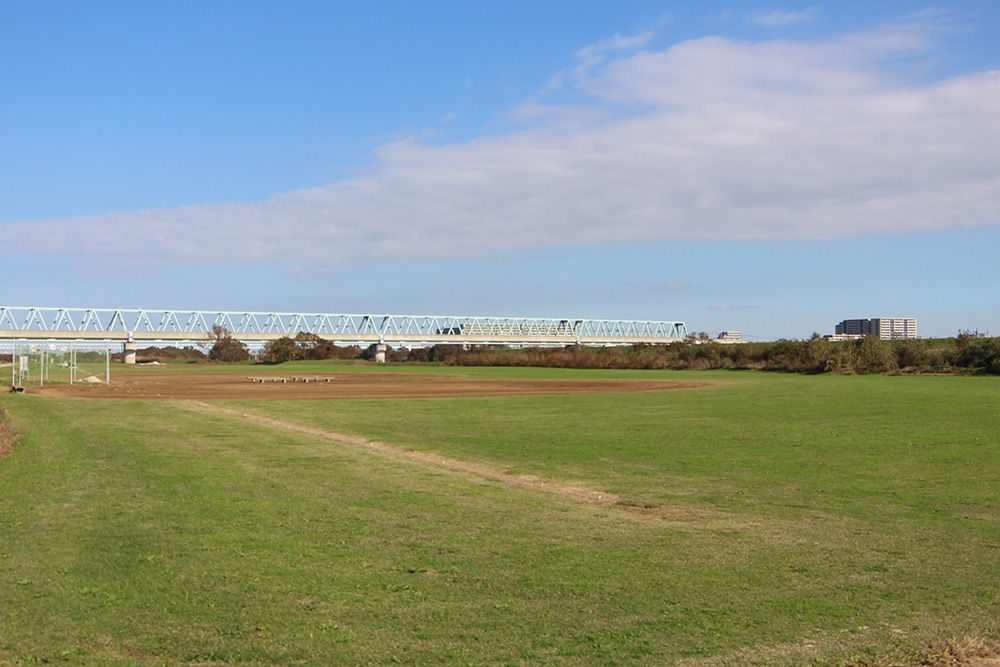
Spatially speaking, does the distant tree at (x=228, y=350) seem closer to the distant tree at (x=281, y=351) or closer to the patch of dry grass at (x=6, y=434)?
the distant tree at (x=281, y=351)

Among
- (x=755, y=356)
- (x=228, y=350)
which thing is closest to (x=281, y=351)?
(x=228, y=350)

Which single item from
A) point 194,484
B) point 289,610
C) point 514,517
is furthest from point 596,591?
point 194,484

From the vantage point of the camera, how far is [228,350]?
154 m

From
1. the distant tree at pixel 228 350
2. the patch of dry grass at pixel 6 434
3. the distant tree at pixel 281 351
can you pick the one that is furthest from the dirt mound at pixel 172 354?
the patch of dry grass at pixel 6 434

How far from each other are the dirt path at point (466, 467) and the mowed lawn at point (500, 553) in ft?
1.25

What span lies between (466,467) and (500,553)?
8.36m

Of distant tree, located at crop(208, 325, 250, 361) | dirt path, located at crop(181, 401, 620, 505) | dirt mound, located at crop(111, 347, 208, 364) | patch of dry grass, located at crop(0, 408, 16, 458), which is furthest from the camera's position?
dirt mound, located at crop(111, 347, 208, 364)

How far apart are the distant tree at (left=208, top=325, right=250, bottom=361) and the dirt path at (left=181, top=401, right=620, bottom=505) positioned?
129 metres

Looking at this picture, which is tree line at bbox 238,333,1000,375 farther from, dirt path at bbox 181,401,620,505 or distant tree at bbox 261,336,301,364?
dirt path at bbox 181,401,620,505

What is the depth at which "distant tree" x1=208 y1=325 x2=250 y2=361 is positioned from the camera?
15350 cm

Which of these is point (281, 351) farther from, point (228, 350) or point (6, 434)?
point (6, 434)

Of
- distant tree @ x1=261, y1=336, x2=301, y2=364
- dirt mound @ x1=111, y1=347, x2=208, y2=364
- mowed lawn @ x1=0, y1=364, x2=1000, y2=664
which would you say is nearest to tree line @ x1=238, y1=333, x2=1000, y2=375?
distant tree @ x1=261, y1=336, x2=301, y2=364

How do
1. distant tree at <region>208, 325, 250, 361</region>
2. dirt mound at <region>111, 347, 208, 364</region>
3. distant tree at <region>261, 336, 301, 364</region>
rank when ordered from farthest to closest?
dirt mound at <region>111, 347, 208, 364</region>, distant tree at <region>208, 325, 250, 361</region>, distant tree at <region>261, 336, 301, 364</region>

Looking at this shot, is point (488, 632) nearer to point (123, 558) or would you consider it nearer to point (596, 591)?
point (596, 591)
